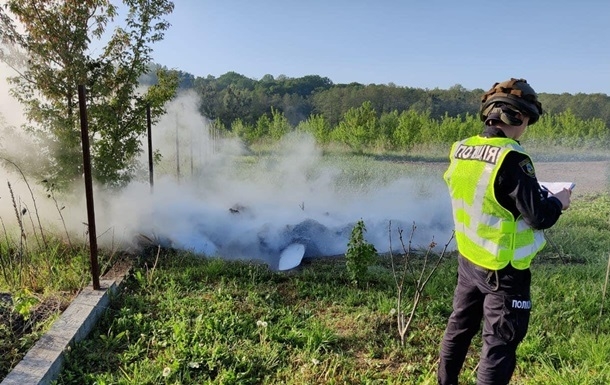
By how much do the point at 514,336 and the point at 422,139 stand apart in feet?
81.1

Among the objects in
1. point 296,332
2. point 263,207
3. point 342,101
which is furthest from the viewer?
point 342,101

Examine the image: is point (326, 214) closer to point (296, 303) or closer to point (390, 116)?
point (296, 303)

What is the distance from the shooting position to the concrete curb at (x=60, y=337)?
274 centimetres

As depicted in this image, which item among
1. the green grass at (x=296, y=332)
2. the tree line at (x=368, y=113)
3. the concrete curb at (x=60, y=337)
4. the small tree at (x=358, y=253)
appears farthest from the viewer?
the tree line at (x=368, y=113)

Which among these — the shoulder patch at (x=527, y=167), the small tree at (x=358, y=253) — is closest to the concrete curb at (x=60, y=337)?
the small tree at (x=358, y=253)

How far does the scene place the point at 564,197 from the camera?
7.38 feet

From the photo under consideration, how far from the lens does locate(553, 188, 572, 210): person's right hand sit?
222 cm

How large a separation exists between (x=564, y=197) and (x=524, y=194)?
1.15 ft

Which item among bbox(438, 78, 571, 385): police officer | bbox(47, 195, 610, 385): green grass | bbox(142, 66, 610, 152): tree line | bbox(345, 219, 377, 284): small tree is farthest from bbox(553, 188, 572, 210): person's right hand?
bbox(142, 66, 610, 152): tree line

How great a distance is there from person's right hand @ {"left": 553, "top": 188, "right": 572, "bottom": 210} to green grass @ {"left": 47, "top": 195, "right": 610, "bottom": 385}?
1.34 m

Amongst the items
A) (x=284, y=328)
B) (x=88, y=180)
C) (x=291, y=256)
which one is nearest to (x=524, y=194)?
(x=284, y=328)

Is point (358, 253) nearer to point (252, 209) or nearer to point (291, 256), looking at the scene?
point (291, 256)

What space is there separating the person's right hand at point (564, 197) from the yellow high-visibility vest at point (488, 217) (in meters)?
0.20

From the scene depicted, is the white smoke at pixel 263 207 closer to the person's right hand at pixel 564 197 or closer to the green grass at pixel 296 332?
the green grass at pixel 296 332
